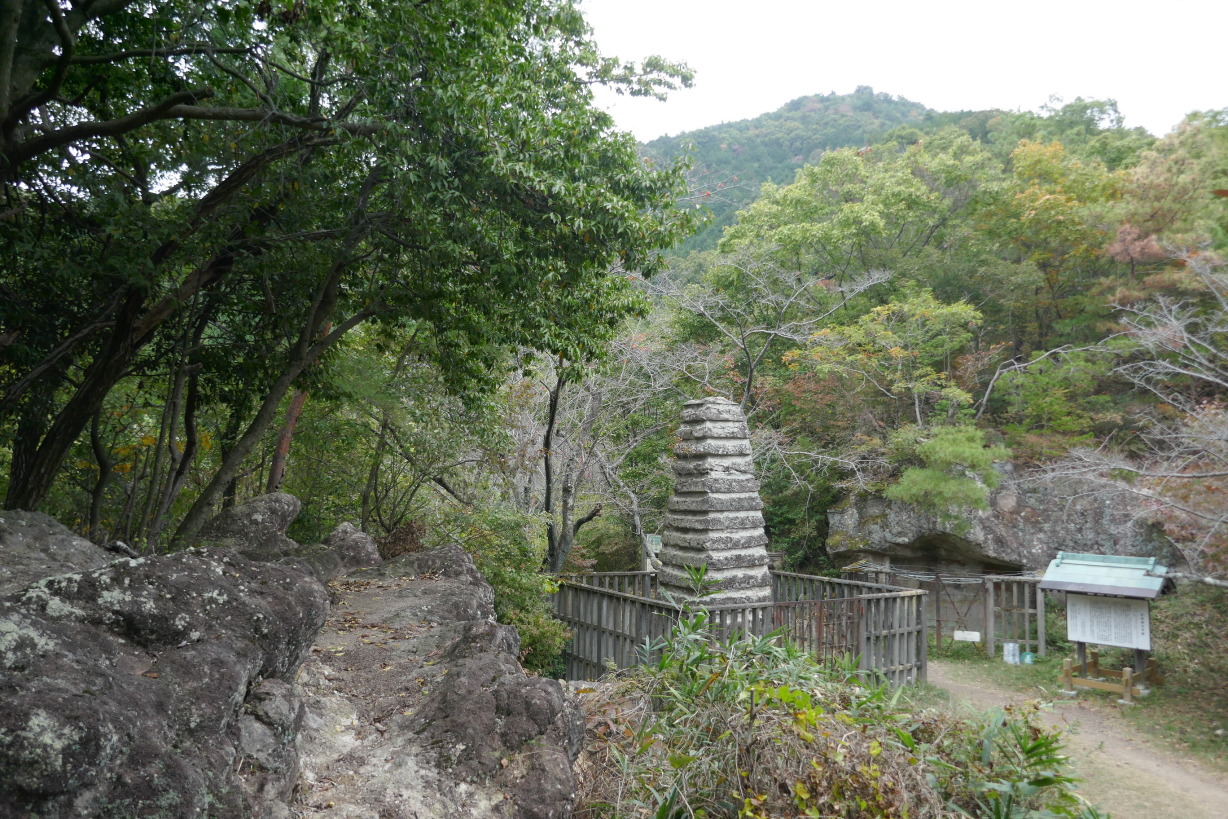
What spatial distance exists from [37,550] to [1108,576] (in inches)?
448

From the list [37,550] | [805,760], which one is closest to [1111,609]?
[805,760]

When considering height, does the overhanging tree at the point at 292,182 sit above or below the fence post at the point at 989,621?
above

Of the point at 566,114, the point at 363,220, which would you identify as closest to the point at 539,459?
the point at 363,220

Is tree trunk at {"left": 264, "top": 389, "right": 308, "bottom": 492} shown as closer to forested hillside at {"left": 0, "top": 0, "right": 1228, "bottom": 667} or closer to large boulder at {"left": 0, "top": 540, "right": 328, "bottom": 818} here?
forested hillside at {"left": 0, "top": 0, "right": 1228, "bottom": 667}

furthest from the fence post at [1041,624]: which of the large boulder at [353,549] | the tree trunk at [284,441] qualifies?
the tree trunk at [284,441]

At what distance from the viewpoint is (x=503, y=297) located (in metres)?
6.78

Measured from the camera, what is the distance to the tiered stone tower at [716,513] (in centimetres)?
758

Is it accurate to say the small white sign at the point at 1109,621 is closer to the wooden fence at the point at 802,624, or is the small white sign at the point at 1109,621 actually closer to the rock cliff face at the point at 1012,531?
the wooden fence at the point at 802,624

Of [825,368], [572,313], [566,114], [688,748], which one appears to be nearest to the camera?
[688,748]

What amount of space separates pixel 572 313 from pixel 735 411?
83.6 inches

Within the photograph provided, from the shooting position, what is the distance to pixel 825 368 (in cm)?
1439

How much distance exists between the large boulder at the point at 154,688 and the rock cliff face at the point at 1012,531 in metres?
13.0

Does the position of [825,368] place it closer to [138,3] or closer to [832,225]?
[832,225]

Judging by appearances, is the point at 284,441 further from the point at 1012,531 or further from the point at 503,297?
the point at 1012,531
